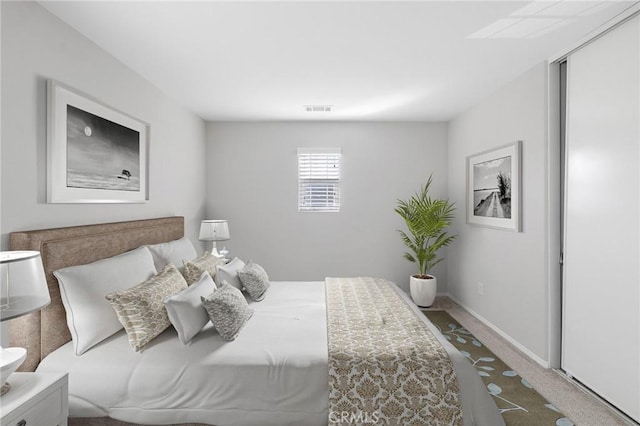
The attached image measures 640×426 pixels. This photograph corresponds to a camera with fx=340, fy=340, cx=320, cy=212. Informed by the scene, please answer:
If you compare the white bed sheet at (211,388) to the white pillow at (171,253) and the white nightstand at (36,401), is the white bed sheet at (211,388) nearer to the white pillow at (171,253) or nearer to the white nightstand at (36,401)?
the white nightstand at (36,401)

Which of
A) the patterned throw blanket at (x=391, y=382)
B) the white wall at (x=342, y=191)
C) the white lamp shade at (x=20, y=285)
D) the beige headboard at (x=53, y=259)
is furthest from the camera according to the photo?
the white wall at (x=342, y=191)

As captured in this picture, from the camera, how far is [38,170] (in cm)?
201

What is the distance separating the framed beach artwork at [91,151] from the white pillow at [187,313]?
0.99 meters

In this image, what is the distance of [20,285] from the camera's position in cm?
141

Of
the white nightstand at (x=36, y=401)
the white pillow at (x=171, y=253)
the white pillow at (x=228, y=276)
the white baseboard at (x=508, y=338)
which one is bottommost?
the white baseboard at (x=508, y=338)

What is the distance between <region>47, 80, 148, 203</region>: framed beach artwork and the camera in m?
2.10

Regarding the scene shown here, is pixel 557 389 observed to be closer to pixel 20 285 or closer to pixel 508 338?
pixel 508 338

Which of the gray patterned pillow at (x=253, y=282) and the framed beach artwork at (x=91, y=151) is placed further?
the gray patterned pillow at (x=253, y=282)

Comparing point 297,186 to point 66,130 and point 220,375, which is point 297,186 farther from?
point 220,375

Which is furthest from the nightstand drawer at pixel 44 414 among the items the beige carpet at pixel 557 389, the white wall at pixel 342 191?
the white wall at pixel 342 191

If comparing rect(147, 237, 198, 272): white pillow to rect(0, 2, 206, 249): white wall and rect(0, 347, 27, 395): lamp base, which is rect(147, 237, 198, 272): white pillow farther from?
rect(0, 347, 27, 395): lamp base

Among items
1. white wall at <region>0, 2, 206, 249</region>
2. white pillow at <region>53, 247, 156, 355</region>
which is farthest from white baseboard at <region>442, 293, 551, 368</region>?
white wall at <region>0, 2, 206, 249</region>

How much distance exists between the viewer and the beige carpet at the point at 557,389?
2145 millimetres

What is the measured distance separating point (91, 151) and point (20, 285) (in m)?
1.33
